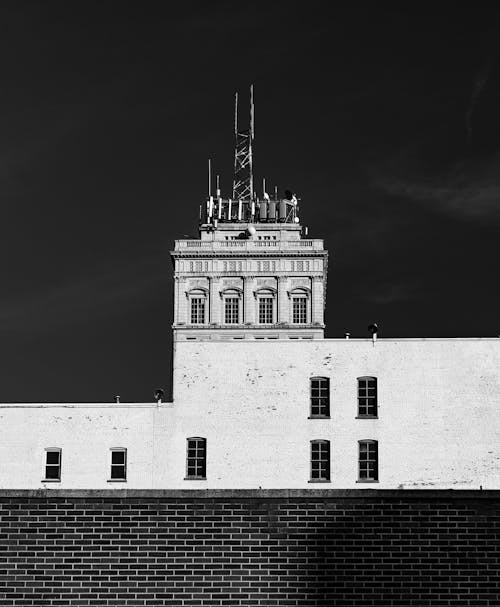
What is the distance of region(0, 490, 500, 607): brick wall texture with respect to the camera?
49.0 feet

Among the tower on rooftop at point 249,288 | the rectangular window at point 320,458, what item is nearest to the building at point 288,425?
the rectangular window at point 320,458

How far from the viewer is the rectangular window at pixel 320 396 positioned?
64188 mm

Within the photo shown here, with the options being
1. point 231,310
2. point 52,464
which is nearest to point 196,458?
point 52,464

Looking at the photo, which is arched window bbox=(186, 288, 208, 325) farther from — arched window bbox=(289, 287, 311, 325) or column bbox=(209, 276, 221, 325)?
arched window bbox=(289, 287, 311, 325)

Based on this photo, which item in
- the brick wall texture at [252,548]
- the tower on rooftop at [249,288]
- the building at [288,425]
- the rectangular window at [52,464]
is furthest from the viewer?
the tower on rooftop at [249,288]

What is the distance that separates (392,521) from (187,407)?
167 feet

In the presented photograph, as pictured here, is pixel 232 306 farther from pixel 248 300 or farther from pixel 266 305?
pixel 266 305

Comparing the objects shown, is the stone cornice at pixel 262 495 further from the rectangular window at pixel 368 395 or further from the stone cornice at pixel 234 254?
the stone cornice at pixel 234 254

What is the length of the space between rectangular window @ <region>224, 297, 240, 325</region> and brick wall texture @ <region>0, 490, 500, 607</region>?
9658 centimetres

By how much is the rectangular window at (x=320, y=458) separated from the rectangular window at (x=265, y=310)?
47.2 meters

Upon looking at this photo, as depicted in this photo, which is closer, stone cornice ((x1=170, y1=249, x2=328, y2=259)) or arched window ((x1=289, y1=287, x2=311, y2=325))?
arched window ((x1=289, y1=287, x2=311, y2=325))

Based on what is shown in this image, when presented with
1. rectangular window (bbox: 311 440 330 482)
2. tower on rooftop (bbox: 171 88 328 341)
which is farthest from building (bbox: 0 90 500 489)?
tower on rooftop (bbox: 171 88 328 341)

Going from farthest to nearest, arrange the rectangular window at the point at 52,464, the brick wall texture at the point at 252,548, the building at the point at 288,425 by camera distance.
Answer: the rectangular window at the point at 52,464 → the building at the point at 288,425 → the brick wall texture at the point at 252,548

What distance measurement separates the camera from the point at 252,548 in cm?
1498
